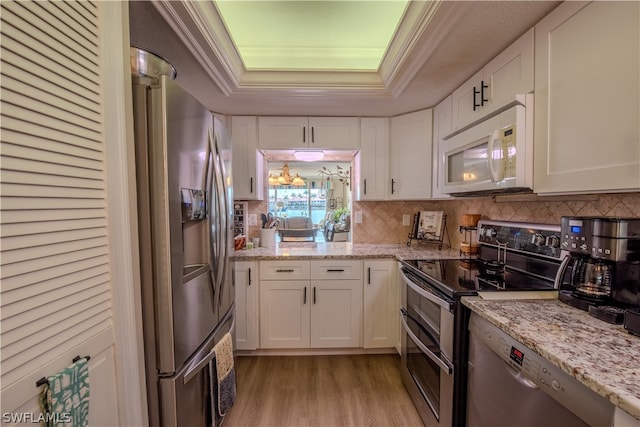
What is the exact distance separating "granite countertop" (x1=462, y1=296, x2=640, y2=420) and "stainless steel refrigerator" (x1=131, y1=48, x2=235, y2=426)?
4.15ft

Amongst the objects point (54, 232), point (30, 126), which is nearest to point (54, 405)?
point (54, 232)

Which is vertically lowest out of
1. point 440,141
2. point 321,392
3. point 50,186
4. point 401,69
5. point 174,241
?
point 321,392

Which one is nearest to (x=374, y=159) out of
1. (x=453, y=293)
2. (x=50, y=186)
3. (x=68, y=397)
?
(x=453, y=293)

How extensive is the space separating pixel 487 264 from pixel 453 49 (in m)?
1.31

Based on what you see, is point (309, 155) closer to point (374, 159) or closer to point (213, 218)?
point (374, 159)

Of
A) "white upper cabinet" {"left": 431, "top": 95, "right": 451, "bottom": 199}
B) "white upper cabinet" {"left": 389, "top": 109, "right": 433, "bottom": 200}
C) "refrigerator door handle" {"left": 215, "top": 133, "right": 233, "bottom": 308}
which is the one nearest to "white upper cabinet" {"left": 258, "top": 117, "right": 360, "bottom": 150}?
"white upper cabinet" {"left": 389, "top": 109, "right": 433, "bottom": 200}

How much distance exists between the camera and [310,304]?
7.68 ft

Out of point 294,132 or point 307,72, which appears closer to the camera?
point 307,72

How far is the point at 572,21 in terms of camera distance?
3.48 feet

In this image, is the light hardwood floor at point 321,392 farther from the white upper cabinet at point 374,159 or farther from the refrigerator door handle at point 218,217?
the white upper cabinet at point 374,159

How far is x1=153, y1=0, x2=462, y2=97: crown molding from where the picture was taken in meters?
1.27

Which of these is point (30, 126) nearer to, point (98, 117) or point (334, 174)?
point (98, 117)

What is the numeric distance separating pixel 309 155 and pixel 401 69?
4.28 feet

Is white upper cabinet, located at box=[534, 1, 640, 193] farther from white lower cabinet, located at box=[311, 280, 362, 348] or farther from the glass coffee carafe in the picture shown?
white lower cabinet, located at box=[311, 280, 362, 348]
